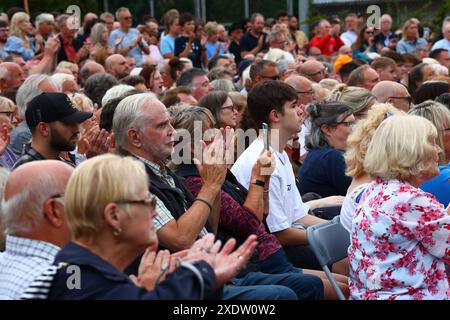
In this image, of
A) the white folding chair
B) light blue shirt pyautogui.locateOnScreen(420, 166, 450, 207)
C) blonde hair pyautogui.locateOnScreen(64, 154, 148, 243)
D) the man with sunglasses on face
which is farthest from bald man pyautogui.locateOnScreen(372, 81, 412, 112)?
the man with sunglasses on face

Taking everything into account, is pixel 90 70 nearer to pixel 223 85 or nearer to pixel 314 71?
pixel 223 85

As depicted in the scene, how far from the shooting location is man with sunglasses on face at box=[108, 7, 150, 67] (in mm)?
14023

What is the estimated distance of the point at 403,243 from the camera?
4.28 metres

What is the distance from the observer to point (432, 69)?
400 inches

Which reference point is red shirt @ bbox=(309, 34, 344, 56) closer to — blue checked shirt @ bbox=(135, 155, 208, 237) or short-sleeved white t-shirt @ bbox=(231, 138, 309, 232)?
short-sleeved white t-shirt @ bbox=(231, 138, 309, 232)

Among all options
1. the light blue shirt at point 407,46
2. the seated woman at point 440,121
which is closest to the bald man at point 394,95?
the seated woman at point 440,121

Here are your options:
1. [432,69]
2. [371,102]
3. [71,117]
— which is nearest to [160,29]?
[432,69]

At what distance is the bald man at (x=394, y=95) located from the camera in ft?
27.1

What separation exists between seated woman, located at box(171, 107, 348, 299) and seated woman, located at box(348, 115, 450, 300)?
78cm

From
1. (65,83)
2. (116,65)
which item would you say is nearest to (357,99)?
(65,83)

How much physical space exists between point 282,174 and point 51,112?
1.52 metres

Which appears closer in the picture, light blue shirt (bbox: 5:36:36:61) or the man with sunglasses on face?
light blue shirt (bbox: 5:36:36:61)

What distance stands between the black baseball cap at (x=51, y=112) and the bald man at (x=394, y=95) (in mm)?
3753
